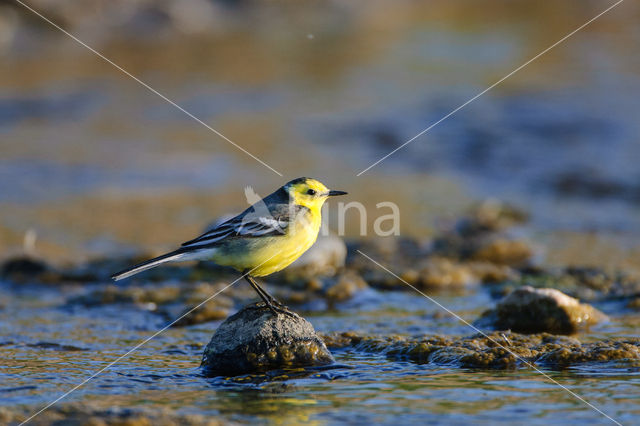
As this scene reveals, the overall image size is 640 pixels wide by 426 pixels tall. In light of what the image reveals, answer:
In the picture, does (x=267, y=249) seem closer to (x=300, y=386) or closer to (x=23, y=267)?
(x=300, y=386)

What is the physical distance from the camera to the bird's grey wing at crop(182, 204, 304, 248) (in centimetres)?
654

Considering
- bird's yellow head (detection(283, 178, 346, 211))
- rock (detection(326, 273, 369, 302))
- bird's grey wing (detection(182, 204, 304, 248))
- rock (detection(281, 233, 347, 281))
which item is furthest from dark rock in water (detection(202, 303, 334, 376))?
rock (detection(281, 233, 347, 281))

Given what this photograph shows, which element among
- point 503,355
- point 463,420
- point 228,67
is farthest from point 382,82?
point 463,420

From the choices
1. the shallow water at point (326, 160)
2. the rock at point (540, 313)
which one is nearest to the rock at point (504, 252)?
the shallow water at point (326, 160)

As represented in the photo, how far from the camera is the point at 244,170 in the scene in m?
15.7

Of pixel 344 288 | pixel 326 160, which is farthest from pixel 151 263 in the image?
pixel 326 160

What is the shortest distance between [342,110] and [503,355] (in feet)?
44.0

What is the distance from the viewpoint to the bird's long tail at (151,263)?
6160 millimetres

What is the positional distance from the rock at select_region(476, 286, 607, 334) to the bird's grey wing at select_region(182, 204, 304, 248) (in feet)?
7.65

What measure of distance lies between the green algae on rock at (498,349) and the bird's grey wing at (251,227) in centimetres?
125

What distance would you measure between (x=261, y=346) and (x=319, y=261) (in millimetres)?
3603

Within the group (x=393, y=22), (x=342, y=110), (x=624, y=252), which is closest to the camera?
(x=624, y=252)

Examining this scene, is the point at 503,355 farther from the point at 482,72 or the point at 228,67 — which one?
the point at 228,67

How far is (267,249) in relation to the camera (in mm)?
6555
